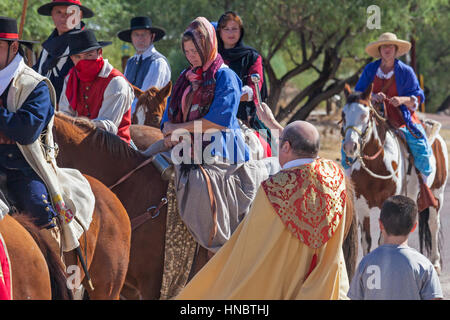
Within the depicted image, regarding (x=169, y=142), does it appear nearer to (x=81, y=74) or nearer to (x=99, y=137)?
(x=99, y=137)

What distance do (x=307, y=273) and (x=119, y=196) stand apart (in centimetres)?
189

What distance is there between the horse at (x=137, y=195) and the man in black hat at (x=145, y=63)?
3.76m

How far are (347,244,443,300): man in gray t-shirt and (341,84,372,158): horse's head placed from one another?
4207 millimetres

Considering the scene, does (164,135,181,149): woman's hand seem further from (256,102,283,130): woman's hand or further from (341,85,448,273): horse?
(341,85,448,273): horse

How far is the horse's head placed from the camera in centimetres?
819

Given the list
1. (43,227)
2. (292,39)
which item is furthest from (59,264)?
(292,39)

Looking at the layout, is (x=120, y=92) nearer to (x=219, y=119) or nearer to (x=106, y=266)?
(x=219, y=119)

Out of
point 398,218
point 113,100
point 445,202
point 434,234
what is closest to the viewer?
point 398,218

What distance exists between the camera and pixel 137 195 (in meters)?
5.55

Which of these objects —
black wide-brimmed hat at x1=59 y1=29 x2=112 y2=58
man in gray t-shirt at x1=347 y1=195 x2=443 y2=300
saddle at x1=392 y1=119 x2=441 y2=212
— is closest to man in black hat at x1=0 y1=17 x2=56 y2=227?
black wide-brimmed hat at x1=59 y1=29 x2=112 y2=58

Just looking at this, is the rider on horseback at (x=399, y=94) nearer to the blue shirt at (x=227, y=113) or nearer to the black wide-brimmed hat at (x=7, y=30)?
the blue shirt at (x=227, y=113)

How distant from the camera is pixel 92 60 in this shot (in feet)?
20.0

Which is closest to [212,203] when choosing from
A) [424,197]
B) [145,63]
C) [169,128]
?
[169,128]

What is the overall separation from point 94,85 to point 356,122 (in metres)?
3.23
